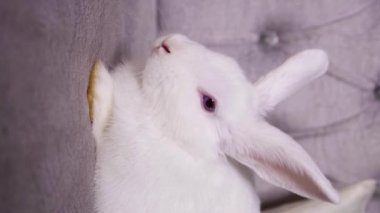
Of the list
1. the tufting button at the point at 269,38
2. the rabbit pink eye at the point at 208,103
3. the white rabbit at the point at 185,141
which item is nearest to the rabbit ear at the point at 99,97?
the white rabbit at the point at 185,141

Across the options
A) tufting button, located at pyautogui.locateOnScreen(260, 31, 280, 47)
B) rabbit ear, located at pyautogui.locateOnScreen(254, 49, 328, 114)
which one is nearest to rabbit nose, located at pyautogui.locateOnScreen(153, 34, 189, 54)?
rabbit ear, located at pyautogui.locateOnScreen(254, 49, 328, 114)

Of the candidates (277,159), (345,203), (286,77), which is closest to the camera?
(277,159)

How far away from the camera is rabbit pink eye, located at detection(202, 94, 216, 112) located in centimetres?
67

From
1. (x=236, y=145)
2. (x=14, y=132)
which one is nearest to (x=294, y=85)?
(x=236, y=145)

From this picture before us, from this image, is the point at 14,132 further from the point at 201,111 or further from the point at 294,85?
the point at 294,85

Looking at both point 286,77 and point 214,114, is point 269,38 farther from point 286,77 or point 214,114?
point 214,114

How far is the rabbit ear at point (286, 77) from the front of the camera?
30.0 inches

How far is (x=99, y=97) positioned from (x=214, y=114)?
0.51ft

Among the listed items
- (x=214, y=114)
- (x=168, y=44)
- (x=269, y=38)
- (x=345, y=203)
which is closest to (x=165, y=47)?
(x=168, y=44)

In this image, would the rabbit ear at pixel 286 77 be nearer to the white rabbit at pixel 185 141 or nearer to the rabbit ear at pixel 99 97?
the white rabbit at pixel 185 141

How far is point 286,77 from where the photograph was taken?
77cm

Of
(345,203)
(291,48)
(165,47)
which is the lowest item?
(345,203)

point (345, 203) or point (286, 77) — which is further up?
point (286, 77)

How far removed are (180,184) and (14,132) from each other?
34cm
